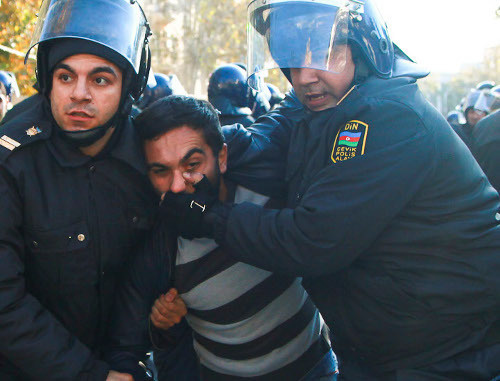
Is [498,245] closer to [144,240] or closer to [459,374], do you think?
[459,374]

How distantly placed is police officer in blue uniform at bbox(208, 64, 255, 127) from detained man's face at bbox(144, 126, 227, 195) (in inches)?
111

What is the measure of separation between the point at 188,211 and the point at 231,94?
3.48m

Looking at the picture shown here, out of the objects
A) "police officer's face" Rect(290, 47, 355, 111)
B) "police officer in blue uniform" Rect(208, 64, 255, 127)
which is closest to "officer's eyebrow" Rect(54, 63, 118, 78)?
"police officer's face" Rect(290, 47, 355, 111)

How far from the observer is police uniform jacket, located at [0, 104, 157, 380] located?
1764mm

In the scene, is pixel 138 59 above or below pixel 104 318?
above

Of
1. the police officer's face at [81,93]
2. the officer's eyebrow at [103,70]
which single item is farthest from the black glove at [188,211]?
the officer's eyebrow at [103,70]

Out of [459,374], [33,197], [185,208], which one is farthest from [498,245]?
[33,197]

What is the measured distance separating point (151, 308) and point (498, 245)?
4.52 ft

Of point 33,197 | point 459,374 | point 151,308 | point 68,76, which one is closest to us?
point 459,374

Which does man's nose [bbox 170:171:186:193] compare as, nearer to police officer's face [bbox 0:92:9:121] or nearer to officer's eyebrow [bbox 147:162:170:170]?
officer's eyebrow [bbox 147:162:170:170]

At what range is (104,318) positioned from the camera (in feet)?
6.95

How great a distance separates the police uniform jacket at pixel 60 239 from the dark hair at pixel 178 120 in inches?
4.2

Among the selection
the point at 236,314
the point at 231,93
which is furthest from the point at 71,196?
the point at 231,93

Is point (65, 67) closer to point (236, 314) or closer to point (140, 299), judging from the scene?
point (140, 299)
